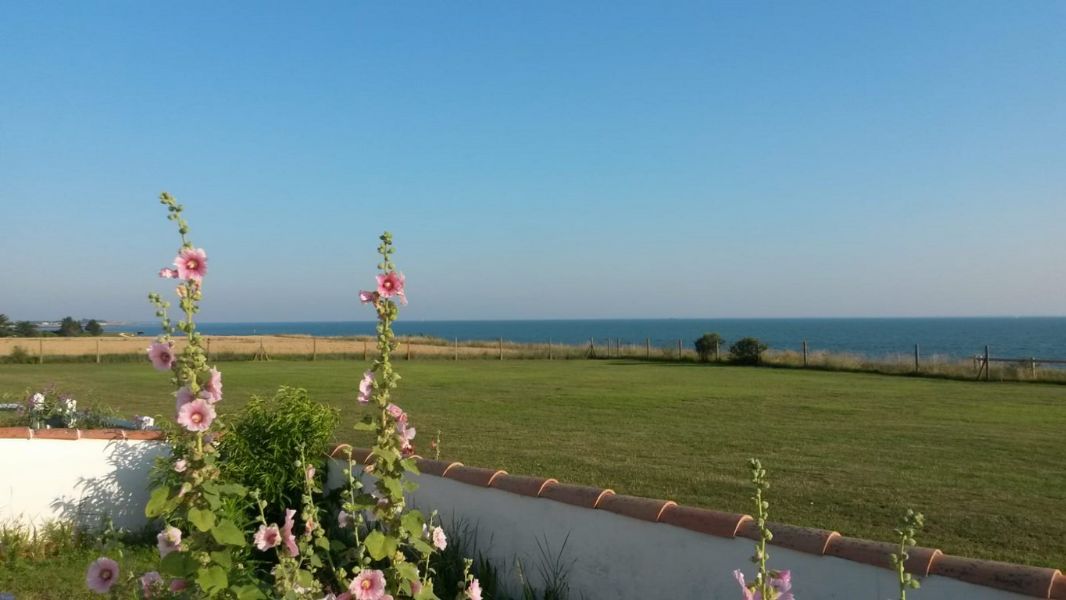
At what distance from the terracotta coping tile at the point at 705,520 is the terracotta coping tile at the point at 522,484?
0.84m

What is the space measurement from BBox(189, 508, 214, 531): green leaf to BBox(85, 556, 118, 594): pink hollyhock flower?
1.69 ft

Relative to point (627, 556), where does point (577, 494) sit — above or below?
above

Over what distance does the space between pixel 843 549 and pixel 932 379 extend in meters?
23.3

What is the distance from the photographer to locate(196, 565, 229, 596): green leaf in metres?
2.24

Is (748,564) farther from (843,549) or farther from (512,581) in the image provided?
(512,581)

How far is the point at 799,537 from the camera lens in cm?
338

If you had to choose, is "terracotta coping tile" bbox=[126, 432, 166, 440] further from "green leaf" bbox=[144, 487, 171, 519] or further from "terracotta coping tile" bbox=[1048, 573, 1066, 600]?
"terracotta coping tile" bbox=[1048, 573, 1066, 600]

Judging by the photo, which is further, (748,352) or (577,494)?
(748,352)

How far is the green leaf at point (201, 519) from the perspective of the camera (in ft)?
7.23

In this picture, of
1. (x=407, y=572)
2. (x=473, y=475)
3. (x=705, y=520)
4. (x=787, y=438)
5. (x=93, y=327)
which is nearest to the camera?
(x=407, y=572)

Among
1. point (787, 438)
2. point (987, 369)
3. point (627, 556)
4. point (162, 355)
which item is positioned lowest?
point (787, 438)

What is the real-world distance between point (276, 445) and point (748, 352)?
28.3m

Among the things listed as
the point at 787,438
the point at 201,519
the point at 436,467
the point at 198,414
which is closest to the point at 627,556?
the point at 436,467

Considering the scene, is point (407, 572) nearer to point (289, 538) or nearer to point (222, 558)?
point (289, 538)
